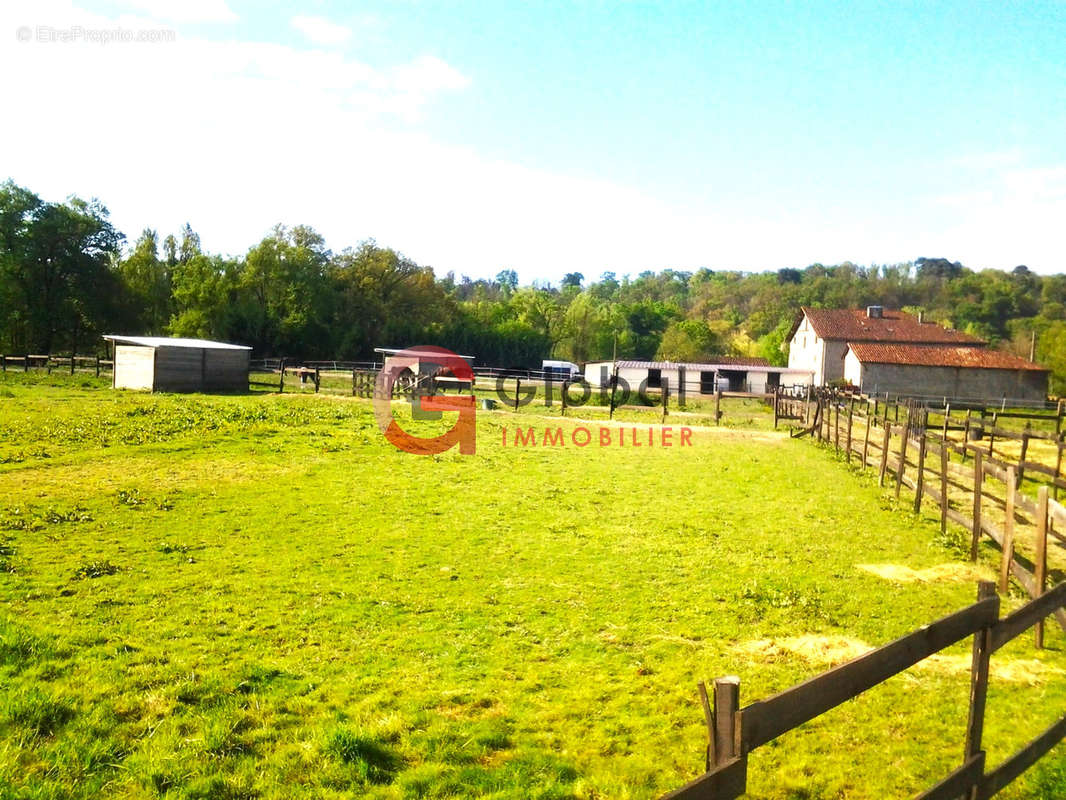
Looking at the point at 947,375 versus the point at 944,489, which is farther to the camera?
the point at 947,375

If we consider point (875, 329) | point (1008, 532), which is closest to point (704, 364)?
point (875, 329)

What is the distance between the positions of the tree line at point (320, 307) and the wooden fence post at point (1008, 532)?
2202 inches

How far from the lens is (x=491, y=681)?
5.17 metres

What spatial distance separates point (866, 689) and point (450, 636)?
147 inches

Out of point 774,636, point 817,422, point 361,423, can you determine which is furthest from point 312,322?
point 774,636

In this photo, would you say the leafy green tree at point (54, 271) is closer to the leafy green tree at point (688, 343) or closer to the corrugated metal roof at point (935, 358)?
the leafy green tree at point (688, 343)

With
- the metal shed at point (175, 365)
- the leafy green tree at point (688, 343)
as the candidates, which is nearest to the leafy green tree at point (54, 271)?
the metal shed at point (175, 365)

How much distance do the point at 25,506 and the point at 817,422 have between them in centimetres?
2158

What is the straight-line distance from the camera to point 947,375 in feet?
158

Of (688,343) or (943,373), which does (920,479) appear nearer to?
(943,373)

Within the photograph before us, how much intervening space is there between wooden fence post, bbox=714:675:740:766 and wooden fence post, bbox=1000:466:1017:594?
20.8 ft

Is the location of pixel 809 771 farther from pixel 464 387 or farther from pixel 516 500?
pixel 464 387
